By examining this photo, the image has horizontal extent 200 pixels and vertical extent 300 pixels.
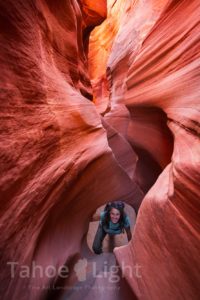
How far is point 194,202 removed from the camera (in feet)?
3.36

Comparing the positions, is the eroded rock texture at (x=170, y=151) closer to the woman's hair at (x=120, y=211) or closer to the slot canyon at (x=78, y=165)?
the slot canyon at (x=78, y=165)

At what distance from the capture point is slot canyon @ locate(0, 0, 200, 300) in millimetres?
1112

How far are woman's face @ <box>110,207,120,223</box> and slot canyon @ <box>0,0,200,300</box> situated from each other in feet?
2.26

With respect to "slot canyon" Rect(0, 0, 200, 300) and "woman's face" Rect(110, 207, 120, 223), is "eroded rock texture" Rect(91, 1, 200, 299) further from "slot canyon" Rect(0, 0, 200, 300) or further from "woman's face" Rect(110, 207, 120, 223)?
"woman's face" Rect(110, 207, 120, 223)

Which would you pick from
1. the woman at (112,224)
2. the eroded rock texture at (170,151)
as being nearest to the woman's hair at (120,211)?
the woman at (112,224)

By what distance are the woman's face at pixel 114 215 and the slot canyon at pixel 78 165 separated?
2.26ft

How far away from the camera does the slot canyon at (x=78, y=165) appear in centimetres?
111

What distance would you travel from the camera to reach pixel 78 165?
1895 millimetres

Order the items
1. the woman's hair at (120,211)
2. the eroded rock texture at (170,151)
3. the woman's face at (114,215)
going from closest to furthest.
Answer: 1. the eroded rock texture at (170,151)
2. the woman's face at (114,215)
3. the woman's hair at (120,211)

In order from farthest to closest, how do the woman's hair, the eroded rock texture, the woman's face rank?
1. the woman's hair
2. the woman's face
3. the eroded rock texture

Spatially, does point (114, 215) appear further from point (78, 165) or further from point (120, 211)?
point (78, 165)

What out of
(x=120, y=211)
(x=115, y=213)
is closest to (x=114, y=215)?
(x=115, y=213)

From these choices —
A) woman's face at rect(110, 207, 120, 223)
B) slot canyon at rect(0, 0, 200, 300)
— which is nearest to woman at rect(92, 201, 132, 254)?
woman's face at rect(110, 207, 120, 223)

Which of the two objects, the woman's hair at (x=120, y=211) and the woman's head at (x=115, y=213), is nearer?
the woman's head at (x=115, y=213)
